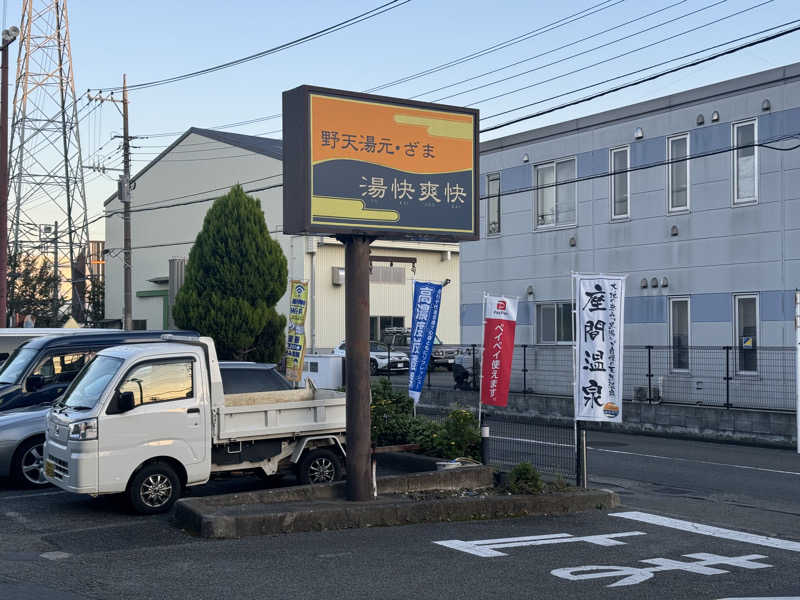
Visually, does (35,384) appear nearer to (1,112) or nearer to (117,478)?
(117,478)

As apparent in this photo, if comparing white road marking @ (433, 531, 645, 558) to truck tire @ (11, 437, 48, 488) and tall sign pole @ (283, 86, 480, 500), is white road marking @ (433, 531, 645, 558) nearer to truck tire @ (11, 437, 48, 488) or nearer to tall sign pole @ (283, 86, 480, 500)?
tall sign pole @ (283, 86, 480, 500)

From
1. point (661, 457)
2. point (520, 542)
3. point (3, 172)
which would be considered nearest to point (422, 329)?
point (661, 457)

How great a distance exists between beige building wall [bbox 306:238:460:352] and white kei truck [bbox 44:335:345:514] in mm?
32296

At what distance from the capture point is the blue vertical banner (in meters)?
17.2

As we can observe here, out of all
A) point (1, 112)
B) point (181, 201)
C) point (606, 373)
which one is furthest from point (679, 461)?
point (181, 201)

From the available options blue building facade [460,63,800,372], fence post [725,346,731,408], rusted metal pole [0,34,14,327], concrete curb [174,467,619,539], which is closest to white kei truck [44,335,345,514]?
concrete curb [174,467,619,539]

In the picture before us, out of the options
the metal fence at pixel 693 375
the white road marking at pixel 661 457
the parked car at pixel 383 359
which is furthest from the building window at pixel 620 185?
the parked car at pixel 383 359

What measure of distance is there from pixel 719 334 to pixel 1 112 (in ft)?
63.3

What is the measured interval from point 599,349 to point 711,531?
2.60m

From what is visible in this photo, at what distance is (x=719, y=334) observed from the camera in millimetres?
21938

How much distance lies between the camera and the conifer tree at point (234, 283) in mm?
27906

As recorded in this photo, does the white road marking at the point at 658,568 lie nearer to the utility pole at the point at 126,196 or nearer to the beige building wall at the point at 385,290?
the utility pole at the point at 126,196

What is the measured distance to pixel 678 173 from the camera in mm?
23172

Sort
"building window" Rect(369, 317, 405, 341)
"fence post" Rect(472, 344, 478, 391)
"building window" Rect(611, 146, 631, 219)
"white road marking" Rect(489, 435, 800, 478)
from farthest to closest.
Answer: "building window" Rect(369, 317, 405, 341) → "fence post" Rect(472, 344, 478, 391) → "building window" Rect(611, 146, 631, 219) → "white road marking" Rect(489, 435, 800, 478)
